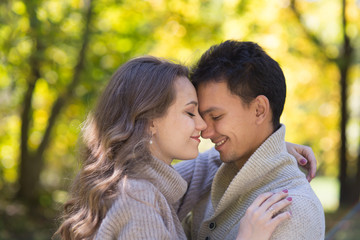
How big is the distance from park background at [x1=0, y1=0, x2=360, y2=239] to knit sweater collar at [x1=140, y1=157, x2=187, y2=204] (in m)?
3.47

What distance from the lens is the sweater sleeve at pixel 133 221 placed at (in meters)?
1.78

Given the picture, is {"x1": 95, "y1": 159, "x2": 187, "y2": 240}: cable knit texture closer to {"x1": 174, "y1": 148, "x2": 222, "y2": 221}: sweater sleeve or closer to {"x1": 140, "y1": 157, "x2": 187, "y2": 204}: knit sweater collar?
{"x1": 140, "y1": 157, "x2": 187, "y2": 204}: knit sweater collar

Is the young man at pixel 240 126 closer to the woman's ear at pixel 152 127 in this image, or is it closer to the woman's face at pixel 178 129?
the woman's face at pixel 178 129

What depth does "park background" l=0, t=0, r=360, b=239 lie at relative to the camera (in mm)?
5840

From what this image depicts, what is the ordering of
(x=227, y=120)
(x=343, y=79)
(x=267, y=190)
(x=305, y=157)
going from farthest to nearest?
(x=343, y=79) → (x=305, y=157) → (x=227, y=120) → (x=267, y=190)

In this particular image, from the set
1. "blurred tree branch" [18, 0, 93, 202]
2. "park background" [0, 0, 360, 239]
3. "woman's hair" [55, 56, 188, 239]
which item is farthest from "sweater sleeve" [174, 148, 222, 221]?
"blurred tree branch" [18, 0, 93, 202]

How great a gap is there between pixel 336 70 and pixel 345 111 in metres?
0.84

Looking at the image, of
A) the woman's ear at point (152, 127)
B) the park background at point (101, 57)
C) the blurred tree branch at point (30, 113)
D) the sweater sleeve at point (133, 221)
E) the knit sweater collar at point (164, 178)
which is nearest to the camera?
the sweater sleeve at point (133, 221)

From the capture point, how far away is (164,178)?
2059 mm

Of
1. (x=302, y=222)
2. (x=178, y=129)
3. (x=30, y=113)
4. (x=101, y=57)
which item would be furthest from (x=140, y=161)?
(x=30, y=113)

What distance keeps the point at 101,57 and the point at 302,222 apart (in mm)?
5079

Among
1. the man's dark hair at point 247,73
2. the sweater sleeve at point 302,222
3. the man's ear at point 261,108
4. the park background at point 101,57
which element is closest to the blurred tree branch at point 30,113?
the park background at point 101,57

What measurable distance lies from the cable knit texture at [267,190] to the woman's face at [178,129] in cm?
29

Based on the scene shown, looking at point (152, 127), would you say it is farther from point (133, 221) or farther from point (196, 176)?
point (196, 176)
